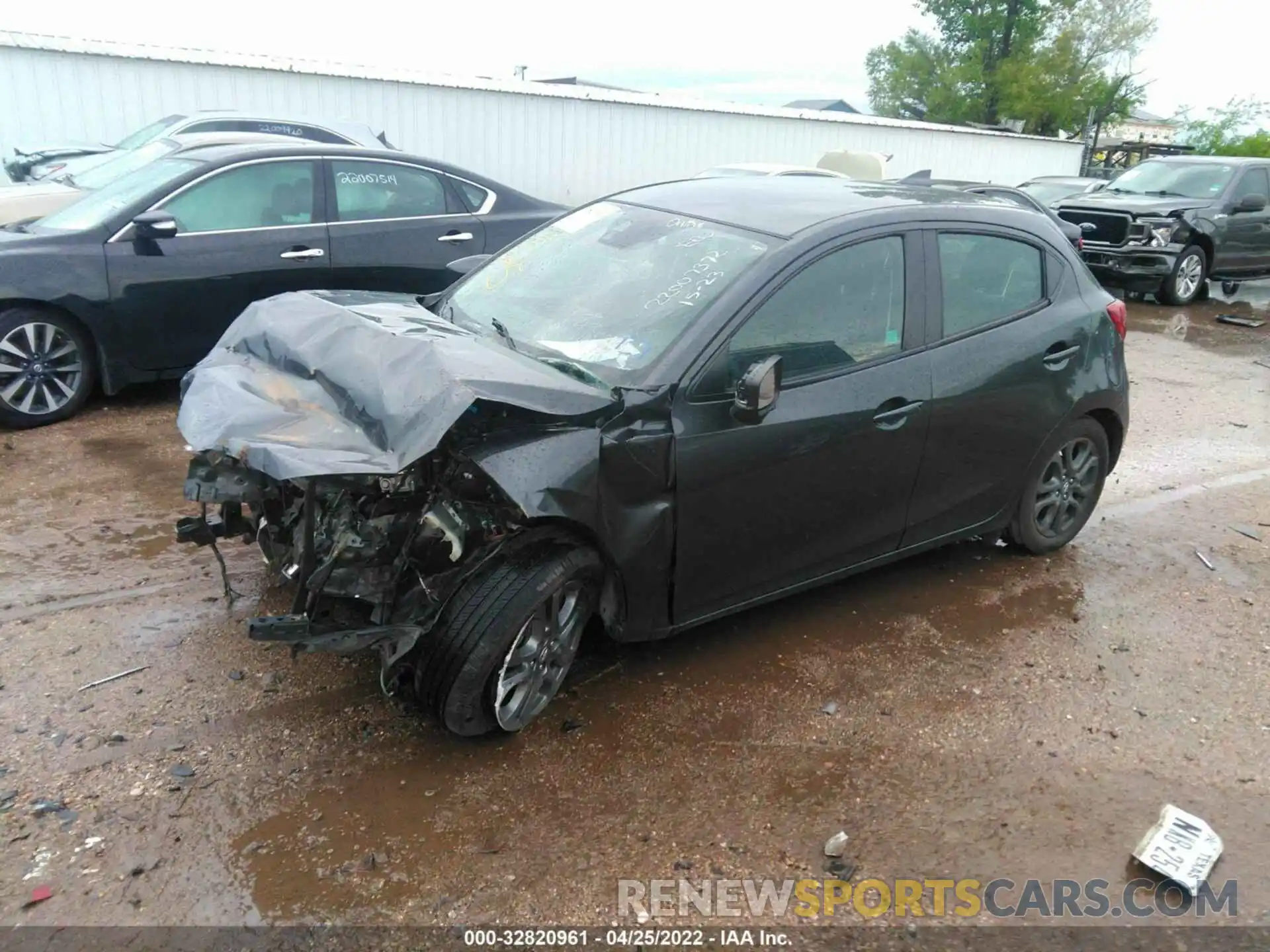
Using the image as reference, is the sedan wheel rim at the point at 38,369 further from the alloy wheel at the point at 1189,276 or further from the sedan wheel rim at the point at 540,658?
the alloy wheel at the point at 1189,276

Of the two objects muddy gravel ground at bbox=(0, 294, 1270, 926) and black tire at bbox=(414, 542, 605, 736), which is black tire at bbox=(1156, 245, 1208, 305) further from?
black tire at bbox=(414, 542, 605, 736)

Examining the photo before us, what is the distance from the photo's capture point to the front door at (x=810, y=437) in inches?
131

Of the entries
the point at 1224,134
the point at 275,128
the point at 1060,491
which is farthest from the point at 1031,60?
the point at 1060,491

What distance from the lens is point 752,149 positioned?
1969 cm

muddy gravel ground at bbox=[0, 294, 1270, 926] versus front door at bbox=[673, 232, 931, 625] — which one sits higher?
front door at bbox=[673, 232, 931, 625]

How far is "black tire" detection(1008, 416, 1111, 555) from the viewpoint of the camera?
4543mm

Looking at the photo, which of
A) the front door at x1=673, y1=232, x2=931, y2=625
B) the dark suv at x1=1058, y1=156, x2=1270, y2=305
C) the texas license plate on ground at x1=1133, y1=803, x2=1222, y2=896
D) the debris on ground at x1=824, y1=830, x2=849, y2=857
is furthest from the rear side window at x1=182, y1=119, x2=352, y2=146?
the texas license plate on ground at x1=1133, y1=803, x2=1222, y2=896

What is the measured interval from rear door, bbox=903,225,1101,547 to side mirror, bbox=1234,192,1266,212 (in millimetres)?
10563

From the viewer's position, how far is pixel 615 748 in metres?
3.27

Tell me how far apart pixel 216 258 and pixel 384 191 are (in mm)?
1301

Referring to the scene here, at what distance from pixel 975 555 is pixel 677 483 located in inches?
91.2

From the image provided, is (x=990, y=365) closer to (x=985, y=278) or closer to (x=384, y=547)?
(x=985, y=278)

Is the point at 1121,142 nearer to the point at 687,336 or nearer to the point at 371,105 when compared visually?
the point at 371,105

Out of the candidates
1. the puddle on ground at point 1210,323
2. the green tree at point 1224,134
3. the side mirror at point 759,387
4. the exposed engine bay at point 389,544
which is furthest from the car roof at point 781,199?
the green tree at point 1224,134
